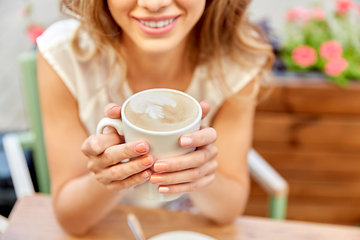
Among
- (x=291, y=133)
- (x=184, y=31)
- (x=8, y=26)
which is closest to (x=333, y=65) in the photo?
(x=291, y=133)

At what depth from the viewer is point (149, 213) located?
0.92 metres

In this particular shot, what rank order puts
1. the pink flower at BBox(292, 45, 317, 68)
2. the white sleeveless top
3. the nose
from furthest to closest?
the pink flower at BBox(292, 45, 317, 68) → the white sleeveless top → the nose

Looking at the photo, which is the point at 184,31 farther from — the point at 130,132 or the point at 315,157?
the point at 315,157

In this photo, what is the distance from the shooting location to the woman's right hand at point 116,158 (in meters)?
0.60

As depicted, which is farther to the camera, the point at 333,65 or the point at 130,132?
the point at 333,65

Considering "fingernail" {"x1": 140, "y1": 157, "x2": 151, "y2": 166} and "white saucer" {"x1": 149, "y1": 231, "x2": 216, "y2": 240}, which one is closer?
"fingernail" {"x1": 140, "y1": 157, "x2": 151, "y2": 166}

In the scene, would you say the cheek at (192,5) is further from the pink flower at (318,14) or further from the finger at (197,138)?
the pink flower at (318,14)

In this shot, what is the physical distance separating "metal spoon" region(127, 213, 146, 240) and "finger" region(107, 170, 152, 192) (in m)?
0.19

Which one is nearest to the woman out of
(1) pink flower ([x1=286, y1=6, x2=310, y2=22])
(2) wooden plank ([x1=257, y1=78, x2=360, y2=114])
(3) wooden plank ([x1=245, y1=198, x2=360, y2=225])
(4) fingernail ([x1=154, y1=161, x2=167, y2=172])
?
(4) fingernail ([x1=154, y1=161, x2=167, y2=172])

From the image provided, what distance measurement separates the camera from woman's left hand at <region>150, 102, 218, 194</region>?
60 centimetres

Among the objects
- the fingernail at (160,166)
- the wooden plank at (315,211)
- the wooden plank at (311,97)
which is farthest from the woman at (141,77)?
the wooden plank at (315,211)

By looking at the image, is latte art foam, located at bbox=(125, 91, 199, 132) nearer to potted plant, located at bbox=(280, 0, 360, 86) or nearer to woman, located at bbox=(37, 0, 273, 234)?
woman, located at bbox=(37, 0, 273, 234)

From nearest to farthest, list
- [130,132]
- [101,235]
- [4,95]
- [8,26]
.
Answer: [130,132], [101,235], [4,95], [8,26]

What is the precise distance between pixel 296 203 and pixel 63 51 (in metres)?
1.71
